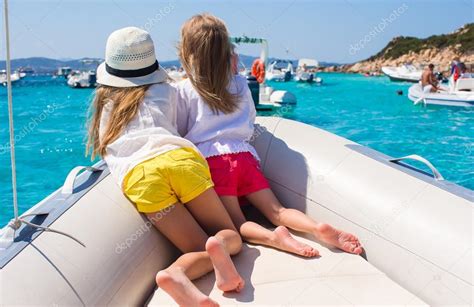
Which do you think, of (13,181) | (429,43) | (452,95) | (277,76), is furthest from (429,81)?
(429,43)

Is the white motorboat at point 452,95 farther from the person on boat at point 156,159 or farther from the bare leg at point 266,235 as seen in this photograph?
the person on boat at point 156,159

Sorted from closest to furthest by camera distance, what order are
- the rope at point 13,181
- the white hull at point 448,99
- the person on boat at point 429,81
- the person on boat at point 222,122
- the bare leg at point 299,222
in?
the rope at point 13,181
the bare leg at point 299,222
the person on boat at point 222,122
the white hull at point 448,99
the person on boat at point 429,81

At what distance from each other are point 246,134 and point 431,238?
2.66 ft

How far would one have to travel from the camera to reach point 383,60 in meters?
37.9

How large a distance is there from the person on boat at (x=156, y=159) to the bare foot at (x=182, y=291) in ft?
0.12

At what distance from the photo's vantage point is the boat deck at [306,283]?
4.68 feet

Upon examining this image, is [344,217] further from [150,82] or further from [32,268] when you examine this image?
[32,268]

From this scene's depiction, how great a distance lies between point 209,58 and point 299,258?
0.82 meters

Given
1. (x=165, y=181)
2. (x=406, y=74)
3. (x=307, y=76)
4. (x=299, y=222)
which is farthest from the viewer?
(x=307, y=76)

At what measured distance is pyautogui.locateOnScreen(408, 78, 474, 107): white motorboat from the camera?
953cm

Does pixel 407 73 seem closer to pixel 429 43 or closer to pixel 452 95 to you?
pixel 452 95

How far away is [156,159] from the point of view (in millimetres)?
1556

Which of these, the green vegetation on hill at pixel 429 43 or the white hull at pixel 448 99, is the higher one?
the white hull at pixel 448 99

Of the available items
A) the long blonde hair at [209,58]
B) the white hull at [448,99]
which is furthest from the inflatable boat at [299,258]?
the white hull at [448,99]
